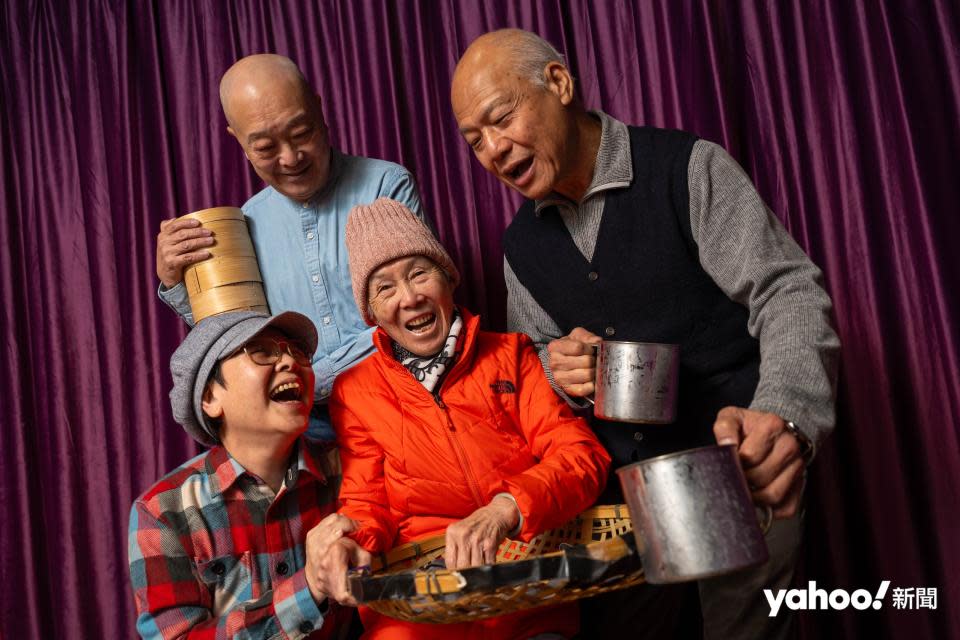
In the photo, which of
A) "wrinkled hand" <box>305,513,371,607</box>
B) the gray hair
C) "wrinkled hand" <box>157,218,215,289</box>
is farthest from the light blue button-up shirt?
"wrinkled hand" <box>305,513,371,607</box>

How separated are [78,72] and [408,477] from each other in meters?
2.05

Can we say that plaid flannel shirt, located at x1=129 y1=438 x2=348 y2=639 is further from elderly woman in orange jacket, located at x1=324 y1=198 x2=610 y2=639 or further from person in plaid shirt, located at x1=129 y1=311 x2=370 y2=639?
elderly woman in orange jacket, located at x1=324 y1=198 x2=610 y2=639

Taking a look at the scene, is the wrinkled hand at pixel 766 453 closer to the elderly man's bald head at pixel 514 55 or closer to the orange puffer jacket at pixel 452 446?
the orange puffer jacket at pixel 452 446

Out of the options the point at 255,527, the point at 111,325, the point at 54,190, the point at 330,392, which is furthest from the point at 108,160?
the point at 255,527

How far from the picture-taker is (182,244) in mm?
1950

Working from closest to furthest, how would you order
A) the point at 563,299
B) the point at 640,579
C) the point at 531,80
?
the point at 640,579 < the point at 531,80 < the point at 563,299

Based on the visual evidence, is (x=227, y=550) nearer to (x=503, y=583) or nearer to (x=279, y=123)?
(x=503, y=583)

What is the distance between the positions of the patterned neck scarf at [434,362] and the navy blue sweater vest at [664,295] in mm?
253

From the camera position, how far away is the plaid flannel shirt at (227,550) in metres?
1.49

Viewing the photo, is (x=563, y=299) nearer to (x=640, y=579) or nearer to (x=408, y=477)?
(x=408, y=477)

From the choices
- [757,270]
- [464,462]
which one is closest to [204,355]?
[464,462]

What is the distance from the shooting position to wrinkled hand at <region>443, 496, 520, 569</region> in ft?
4.34

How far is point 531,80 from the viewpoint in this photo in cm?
164

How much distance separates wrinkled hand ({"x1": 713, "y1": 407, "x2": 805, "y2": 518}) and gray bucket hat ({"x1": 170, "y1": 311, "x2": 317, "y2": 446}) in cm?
93
